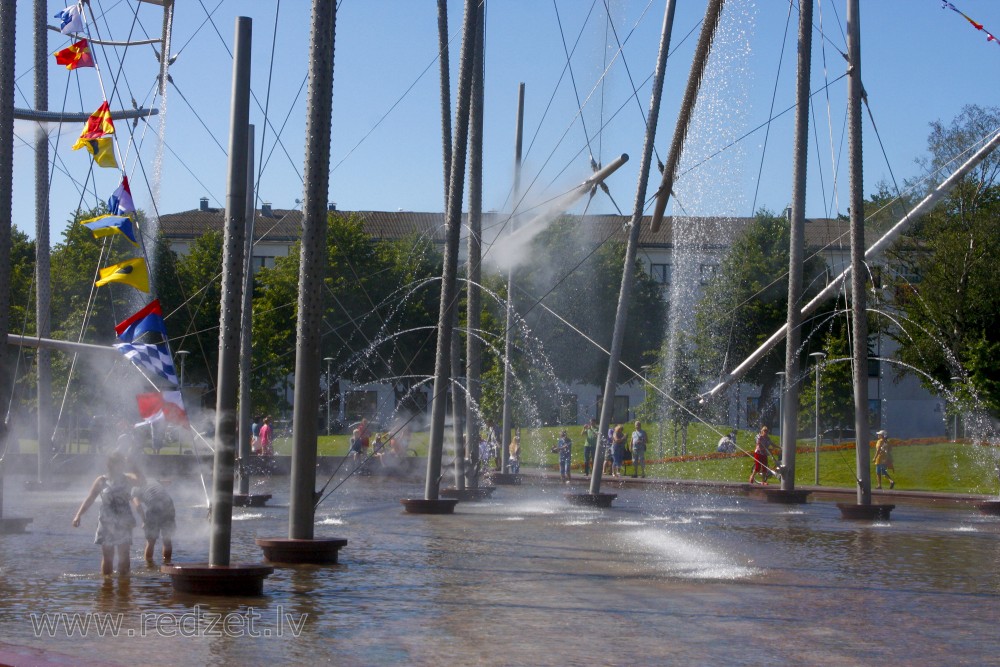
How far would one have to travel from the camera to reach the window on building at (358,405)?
250 feet

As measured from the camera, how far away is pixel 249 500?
2397 cm

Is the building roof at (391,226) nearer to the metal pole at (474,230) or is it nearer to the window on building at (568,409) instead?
the window on building at (568,409)

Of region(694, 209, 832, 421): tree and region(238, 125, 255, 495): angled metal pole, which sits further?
region(694, 209, 832, 421): tree

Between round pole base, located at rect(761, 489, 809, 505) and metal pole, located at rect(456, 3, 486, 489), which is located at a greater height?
metal pole, located at rect(456, 3, 486, 489)

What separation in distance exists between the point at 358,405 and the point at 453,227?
5790 centimetres

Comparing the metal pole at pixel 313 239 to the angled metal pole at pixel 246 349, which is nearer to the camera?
the metal pole at pixel 313 239

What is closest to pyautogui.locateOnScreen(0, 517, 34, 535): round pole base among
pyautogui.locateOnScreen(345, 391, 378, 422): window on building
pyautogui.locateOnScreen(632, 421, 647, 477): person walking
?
pyautogui.locateOnScreen(632, 421, 647, 477): person walking

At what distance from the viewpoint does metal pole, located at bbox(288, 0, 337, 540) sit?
538 inches

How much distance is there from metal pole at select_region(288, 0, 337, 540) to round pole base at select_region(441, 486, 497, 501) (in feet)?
39.9

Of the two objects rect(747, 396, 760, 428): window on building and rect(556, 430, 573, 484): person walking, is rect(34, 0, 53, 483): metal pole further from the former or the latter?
rect(747, 396, 760, 428): window on building

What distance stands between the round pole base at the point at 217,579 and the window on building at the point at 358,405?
64103mm

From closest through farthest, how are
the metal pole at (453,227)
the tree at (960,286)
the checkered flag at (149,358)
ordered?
the checkered flag at (149,358)
the metal pole at (453,227)
the tree at (960,286)

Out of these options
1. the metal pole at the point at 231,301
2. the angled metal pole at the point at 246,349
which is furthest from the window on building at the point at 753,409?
the metal pole at the point at 231,301

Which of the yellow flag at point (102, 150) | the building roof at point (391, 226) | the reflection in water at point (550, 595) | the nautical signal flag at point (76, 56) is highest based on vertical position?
the building roof at point (391, 226)
